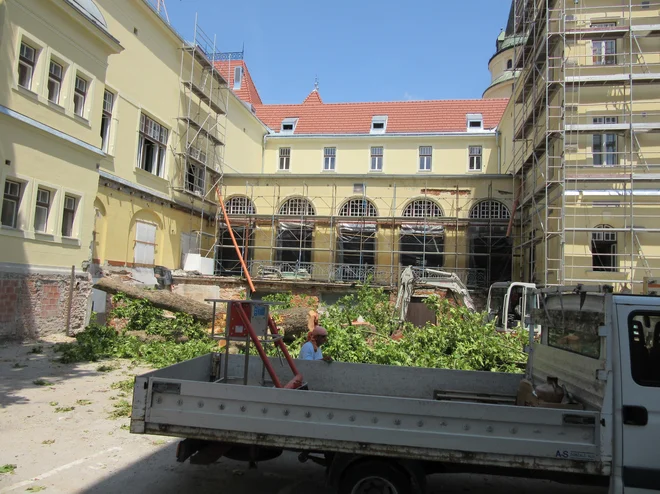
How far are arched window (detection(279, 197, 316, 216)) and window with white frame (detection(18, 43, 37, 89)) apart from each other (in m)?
15.2

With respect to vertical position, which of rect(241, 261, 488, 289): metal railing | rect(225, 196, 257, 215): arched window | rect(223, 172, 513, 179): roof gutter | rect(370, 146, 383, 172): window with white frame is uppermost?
rect(370, 146, 383, 172): window with white frame

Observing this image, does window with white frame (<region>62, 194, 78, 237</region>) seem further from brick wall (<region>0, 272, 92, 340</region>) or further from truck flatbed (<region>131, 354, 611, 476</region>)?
truck flatbed (<region>131, 354, 611, 476</region>)

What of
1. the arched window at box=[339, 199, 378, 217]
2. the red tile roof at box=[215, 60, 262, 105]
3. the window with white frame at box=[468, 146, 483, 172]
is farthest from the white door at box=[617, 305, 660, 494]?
the red tile roof at box=[215, 60, 262, 105]

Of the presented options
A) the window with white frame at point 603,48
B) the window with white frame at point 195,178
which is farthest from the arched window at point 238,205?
the window with white frame at point 603,48

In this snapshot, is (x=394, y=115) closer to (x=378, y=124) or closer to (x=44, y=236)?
(x=378, y=124)

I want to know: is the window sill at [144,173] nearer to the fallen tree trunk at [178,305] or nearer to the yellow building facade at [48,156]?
the yellow building facade at [48,156]

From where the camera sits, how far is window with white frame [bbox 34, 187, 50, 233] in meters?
13.7

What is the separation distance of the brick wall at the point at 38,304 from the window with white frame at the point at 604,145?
1769 centimetres

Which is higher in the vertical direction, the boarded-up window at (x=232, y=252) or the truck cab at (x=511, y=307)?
the boarded-up window at (x=232, y=252)

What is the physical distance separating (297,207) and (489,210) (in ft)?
33.7

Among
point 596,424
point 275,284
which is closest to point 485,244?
point 275,284

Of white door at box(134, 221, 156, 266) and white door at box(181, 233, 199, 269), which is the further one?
white door at box(181, 233, 199, 269)

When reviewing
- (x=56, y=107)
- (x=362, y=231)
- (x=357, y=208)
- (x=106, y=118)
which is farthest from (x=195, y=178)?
(x=56, y=107)

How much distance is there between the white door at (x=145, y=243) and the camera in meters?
20.2
